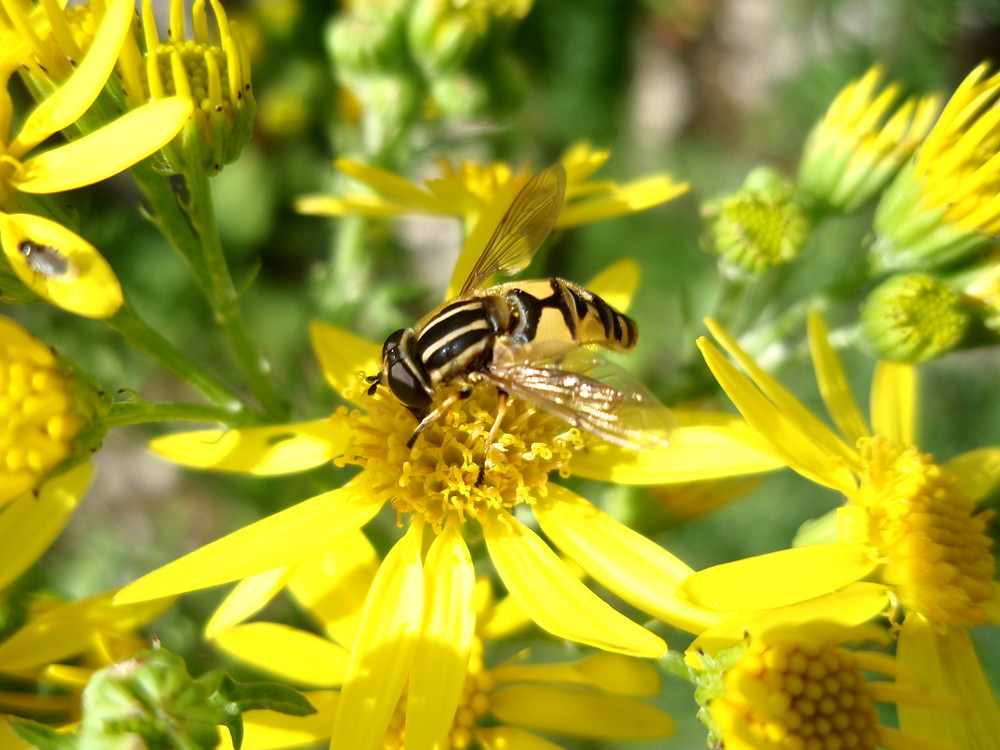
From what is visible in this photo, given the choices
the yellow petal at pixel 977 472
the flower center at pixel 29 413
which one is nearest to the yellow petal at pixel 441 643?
the flower center at pixel 29 413

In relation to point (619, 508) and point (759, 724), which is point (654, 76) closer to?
point (619, 508)

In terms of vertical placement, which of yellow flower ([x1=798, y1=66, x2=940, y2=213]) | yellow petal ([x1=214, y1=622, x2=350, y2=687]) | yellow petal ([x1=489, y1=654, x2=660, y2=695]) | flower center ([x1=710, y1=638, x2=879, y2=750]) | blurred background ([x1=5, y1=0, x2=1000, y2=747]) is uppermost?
blurred background ([x1=5, y1=0, x2=1000, y2=747])

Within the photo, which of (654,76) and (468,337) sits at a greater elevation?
(654,76)

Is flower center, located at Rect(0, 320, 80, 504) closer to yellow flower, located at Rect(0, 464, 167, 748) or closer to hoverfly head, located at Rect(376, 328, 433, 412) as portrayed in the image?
yellow flower, located at Rect(0, 464, 167, 748)

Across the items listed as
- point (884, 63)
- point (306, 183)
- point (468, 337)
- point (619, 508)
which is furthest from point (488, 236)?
point (884, 63)

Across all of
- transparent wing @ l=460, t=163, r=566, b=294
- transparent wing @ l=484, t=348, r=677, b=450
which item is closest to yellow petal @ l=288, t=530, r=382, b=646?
transparent wing @ l=484, t=348, r=677, b=450

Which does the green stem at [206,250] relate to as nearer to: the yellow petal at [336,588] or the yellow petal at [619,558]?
the yellow petal at [336,588]

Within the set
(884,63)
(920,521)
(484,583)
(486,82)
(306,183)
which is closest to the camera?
(920,521)
